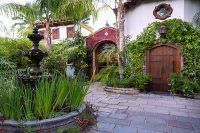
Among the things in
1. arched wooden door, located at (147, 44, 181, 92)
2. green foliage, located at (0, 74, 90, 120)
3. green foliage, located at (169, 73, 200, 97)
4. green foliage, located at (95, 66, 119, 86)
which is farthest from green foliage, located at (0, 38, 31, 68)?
green foliage, located at (169, 73, 200, 97)

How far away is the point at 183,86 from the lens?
24.5ft

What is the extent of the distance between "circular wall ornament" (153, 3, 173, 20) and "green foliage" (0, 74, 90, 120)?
6.07 meters

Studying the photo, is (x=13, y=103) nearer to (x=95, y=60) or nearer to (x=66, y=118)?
(x=66, y=118)

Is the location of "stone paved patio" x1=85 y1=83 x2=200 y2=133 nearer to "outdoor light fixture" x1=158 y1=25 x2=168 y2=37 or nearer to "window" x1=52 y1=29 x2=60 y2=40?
"outdoor light fixture" x1=158 y1=25 x2=168 y2=37

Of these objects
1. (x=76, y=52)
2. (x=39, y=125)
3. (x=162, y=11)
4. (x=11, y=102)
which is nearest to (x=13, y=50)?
(x=76, y=52)

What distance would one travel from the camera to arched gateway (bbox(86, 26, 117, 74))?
11.5 meters

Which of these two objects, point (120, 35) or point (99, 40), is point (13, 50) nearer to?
point (120, 35)

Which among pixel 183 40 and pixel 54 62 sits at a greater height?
pixel 183 40

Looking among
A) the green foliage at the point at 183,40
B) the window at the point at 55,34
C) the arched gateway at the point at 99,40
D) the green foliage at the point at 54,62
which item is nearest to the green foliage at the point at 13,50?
the green foliage at the point at 54,62

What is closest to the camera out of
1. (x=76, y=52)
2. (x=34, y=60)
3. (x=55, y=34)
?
(x=34, y=60)

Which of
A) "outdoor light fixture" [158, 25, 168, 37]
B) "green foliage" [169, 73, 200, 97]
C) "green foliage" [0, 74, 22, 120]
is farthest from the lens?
"outdoor light fixture" [158, 25, 168, 37]

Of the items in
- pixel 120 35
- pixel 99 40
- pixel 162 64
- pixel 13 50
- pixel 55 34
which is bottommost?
pixel 162 64

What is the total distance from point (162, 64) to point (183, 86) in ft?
4.78

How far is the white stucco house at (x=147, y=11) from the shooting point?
822 cm
